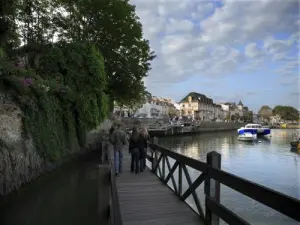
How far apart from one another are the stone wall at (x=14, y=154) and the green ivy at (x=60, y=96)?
1.62 ft

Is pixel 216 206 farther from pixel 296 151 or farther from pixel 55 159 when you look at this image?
pixel 296 151

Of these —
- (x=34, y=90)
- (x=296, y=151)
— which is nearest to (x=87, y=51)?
(x=34, y=90)

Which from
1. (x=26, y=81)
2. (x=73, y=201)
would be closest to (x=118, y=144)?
(x=73, y=201)

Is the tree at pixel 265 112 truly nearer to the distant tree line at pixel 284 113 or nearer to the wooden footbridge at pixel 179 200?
the distant tree line at pixel 284 113

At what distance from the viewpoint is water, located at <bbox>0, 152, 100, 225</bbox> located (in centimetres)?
877

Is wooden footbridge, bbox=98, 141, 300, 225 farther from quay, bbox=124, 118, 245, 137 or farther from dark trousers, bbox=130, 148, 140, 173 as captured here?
quay, bbox=124, 118, 245, 137

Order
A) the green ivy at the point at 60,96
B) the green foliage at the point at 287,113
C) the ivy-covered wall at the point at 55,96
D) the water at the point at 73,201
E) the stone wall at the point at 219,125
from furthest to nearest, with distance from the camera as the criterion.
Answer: the green foliage at the point at 287,113 < the stone wall at the point at 219,125 < the green ivy at the point at 60,96 < the ivy-covered wall at the point at 55,96 < the water at the point at 73,201

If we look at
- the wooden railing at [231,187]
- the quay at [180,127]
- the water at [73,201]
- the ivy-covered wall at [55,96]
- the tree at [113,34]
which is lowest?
the water at [73,201]

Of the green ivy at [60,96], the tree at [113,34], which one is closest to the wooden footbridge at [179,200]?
the green ivy at [60,96]

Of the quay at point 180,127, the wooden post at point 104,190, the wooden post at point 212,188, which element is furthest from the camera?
the quay at point 180,127

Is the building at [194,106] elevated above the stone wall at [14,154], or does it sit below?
above

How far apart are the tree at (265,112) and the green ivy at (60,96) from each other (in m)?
153

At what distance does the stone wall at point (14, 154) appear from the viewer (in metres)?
10.0

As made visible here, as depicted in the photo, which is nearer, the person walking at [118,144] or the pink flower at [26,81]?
the person walking at [118,144]
